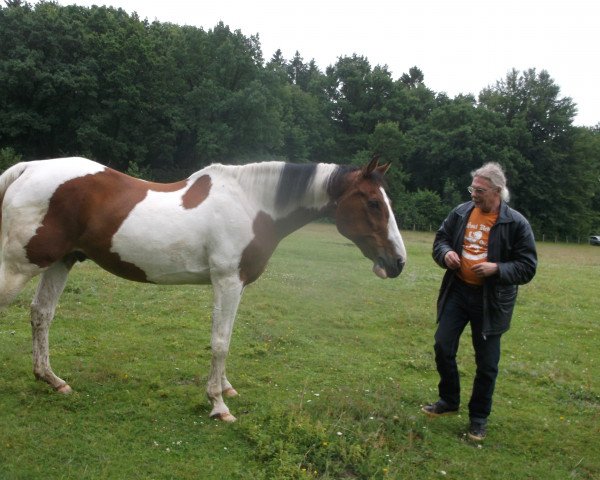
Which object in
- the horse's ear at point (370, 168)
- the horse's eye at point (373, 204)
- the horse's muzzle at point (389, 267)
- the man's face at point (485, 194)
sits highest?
the horse's ear at point (370, 168)

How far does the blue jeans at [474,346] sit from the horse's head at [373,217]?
704mm

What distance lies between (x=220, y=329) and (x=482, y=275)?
2.52m

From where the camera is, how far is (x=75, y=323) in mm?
7301

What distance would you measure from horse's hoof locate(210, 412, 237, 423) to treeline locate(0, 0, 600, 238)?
113 feet

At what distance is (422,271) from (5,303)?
1335cm

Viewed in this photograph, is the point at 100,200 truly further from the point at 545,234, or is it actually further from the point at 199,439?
the point at 545,234

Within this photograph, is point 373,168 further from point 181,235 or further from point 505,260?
point 181,235

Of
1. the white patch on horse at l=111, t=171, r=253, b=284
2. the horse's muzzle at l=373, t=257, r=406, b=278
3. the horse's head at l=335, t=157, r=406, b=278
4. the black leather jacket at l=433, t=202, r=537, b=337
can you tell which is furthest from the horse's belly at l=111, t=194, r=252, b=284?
the black leather jacket at l=433, t=202, r=537, b=337

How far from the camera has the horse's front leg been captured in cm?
460

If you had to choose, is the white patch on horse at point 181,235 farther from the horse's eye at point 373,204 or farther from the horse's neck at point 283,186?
the horse's eye at point 373,204

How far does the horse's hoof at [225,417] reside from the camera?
4531mm

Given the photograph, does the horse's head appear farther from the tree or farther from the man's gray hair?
the tree

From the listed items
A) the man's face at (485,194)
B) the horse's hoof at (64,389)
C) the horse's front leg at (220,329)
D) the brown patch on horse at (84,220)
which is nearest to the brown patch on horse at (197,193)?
the brown patch on horse at (84,220)

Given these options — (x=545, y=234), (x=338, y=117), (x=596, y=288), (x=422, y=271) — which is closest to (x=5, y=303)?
(x=422, y=271)
